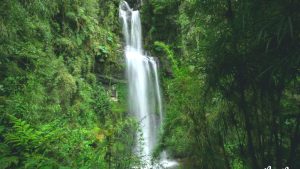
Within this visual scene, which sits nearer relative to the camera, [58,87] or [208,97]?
[208,97]

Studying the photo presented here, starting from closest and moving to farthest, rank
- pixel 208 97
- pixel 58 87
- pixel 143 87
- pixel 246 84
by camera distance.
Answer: pixel 246 84, pixel 208 97, pixel 58 87, pixel 143 87

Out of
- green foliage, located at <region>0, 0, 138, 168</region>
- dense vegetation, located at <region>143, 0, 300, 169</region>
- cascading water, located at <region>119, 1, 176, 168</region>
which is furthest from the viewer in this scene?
cascading water, located at <region>119, 1, 176, 168</region>

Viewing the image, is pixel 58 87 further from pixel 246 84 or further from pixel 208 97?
pixel 246 84

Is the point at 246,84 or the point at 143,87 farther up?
the point at 143,87

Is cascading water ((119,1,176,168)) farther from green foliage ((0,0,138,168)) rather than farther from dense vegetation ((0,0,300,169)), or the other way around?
dense vegetation ((0,0,300,169))

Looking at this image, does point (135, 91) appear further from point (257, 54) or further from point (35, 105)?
point (257, 54)

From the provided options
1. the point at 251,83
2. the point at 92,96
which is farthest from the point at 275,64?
the point at 92,96

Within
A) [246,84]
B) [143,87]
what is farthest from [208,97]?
[143,87]

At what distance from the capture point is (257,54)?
8.63 feet

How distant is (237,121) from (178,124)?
1.29m

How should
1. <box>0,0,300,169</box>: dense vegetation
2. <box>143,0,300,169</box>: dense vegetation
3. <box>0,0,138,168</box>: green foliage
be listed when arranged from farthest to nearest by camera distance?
1. <box>0,0,138,168</box>: green foliage
2. <box>0,0,300,169</box>: dense vegetation
3. <box>143,0,300,169</box>: dense vegetation

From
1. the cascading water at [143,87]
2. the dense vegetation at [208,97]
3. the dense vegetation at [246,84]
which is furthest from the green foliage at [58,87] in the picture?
the dense vegetation at [246,84]

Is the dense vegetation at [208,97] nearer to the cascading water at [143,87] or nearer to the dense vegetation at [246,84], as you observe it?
the dense vegetation at [246,84]

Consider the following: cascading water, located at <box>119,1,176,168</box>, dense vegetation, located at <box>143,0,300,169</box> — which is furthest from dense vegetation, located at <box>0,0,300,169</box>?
cascading water, located at <box>119,1,176,168</box>
